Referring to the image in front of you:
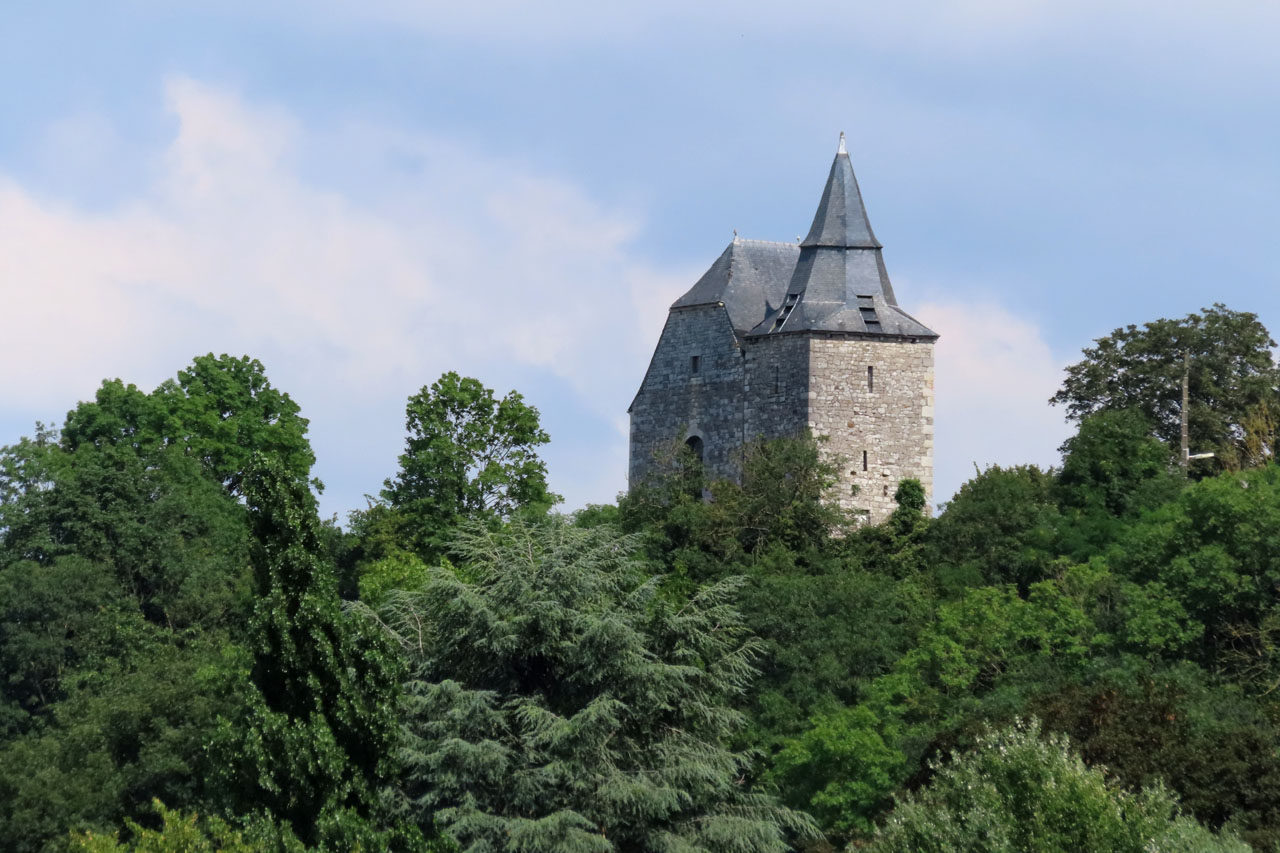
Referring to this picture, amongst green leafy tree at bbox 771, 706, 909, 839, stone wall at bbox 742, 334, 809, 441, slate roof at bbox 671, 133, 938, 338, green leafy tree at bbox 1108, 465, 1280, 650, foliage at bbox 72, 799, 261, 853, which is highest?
slate roof at bbox 671, 133, 938, 338

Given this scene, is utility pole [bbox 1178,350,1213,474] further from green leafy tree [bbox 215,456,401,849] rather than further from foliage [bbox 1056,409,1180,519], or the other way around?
green leafy tree [bbox 215,456,401,849]

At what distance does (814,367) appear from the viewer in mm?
51719

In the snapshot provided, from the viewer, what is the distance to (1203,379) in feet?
185

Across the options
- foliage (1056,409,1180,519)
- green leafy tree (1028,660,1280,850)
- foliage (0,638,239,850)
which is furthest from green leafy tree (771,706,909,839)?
foliage (1056,409,1180,519)

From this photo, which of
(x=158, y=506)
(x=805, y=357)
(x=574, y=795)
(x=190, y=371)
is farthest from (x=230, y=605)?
(x=574, y=795)

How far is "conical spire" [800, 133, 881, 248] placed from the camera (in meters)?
53.8

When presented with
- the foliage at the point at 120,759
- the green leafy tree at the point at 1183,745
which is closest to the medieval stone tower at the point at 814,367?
the foliage at the point at 120,759

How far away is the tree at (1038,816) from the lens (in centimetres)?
2834

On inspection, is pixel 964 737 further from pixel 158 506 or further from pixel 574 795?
pixel 158 506

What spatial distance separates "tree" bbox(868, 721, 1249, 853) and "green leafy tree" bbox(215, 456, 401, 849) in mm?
7532

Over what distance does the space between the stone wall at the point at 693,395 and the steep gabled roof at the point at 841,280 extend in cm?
127

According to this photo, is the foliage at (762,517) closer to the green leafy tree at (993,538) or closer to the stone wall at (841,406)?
the stone wall at (841,406)

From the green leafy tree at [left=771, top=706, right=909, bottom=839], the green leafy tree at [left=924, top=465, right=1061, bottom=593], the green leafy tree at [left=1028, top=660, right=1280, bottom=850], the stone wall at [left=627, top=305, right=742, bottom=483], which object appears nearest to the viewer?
the green leafy tree at [left=1028, top=660, right=1280, bottom=850]

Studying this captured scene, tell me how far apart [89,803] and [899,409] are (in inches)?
780
